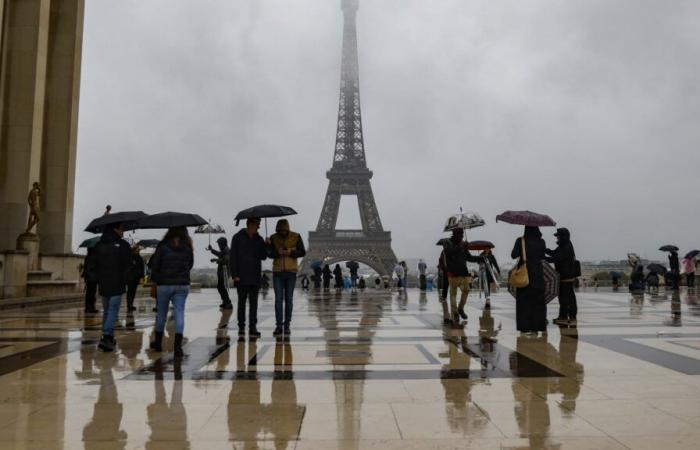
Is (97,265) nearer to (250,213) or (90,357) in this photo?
(90,357)

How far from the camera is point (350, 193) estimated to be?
277 ft

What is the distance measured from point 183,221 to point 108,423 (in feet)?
14.6

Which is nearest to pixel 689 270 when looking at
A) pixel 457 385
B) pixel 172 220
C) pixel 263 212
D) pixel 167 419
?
pixel 263 212

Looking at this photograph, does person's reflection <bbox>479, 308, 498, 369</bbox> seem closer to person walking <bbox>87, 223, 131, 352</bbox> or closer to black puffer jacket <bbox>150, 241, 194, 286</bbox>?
black puffer jacket <bbox>150, 241, 194, 286</bbox>

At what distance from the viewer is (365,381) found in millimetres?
5773

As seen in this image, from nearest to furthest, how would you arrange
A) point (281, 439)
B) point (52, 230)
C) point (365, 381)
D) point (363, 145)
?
point (281, 439), point (365, 381), point (52, 230), point (363, 145)

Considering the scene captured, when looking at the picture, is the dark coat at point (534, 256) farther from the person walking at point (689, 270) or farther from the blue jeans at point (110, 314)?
the person walking at point (689, 270)

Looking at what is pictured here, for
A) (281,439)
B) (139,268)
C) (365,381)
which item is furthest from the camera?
(139,268)

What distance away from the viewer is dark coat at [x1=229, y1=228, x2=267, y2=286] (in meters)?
9.66

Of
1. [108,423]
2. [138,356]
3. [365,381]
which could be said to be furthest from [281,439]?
[138,356]

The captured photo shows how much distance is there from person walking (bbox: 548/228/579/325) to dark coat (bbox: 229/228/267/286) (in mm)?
5552

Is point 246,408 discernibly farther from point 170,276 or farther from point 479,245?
point 479,245

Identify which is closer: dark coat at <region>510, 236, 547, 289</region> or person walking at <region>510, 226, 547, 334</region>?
person walking at <region>510, 226, 547, 334</region>

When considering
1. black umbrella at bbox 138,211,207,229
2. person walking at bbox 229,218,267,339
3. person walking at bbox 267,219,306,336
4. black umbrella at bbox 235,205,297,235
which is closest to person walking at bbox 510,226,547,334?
person walking at bbox 267,219,306,336
